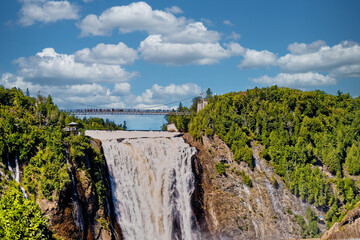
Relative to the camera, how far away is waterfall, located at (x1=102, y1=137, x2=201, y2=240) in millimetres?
51844

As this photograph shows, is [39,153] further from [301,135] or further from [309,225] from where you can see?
[301,135]

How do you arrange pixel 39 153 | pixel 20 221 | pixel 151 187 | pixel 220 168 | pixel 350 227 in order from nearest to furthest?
pixel 20 221
pixel 350 227
pixel 39 153
pixel 151 187
pixel 220 168

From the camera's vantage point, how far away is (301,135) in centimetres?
6588

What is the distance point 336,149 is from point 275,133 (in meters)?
10.6

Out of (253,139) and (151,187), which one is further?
(253,139)

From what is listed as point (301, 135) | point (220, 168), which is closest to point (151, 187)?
point (220, 168)

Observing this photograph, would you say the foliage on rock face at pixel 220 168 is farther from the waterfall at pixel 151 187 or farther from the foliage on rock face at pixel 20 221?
the foliage on rock face at pixel 20 221

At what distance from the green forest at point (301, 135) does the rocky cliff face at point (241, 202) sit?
1433mm

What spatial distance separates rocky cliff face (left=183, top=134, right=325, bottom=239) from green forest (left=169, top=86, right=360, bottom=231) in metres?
1.43

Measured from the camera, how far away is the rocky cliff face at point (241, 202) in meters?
57.1

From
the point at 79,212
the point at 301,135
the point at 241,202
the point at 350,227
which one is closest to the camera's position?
the point at 350,227

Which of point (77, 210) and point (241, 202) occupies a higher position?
point (77, 210)

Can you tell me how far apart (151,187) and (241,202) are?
1567 cm

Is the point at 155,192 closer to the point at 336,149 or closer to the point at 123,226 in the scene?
the point at 123,226
